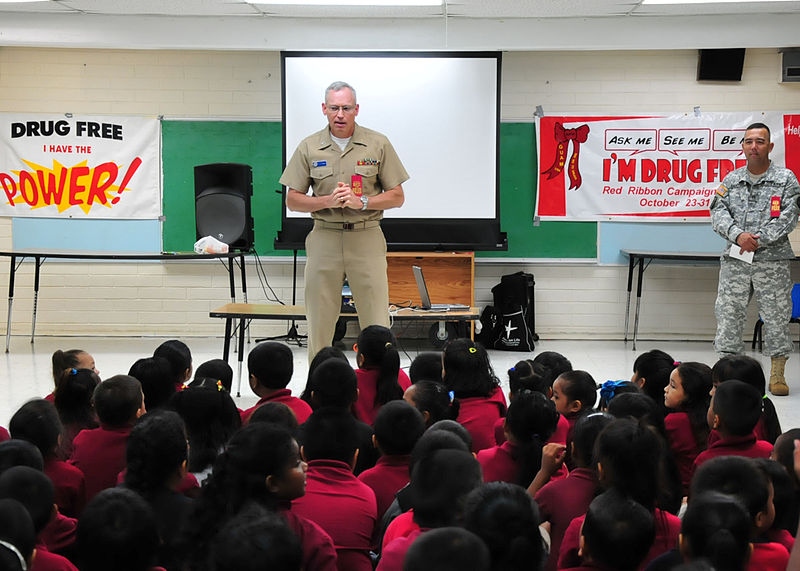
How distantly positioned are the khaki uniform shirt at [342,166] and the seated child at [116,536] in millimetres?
2807

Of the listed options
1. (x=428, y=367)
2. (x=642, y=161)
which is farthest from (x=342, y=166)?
(x=642, y=161)

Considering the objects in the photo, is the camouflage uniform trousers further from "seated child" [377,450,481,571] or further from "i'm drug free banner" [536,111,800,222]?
"seated child" [377,450,481,571]

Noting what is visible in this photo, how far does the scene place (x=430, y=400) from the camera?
8.75 ft

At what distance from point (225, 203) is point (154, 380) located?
365 cm

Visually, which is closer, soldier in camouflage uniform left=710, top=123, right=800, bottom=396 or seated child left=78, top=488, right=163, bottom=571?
seated child left=78, top=488, right=163, bottom=571

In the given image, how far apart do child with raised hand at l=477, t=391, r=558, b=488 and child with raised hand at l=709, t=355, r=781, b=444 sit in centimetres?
87

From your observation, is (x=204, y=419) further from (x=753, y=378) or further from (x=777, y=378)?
(x=777, y=378)

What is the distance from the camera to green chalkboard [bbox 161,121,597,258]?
7.07 meters

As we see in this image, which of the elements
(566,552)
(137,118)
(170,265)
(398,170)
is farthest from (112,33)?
(566,552)

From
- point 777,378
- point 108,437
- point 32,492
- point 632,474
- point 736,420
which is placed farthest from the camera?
point 777,378

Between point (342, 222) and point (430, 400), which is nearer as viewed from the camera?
point (430, 400)

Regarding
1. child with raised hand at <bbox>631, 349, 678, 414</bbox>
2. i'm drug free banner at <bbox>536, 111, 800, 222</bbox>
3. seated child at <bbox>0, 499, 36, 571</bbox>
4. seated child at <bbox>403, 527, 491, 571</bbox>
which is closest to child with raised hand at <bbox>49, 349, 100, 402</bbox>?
seated child at <bbox>0, 499, 36, 571</bbox>

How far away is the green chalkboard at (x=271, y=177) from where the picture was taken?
279 inches

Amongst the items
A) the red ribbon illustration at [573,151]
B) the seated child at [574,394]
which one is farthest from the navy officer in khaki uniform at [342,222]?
the red ribbon illustration at [573,151]
